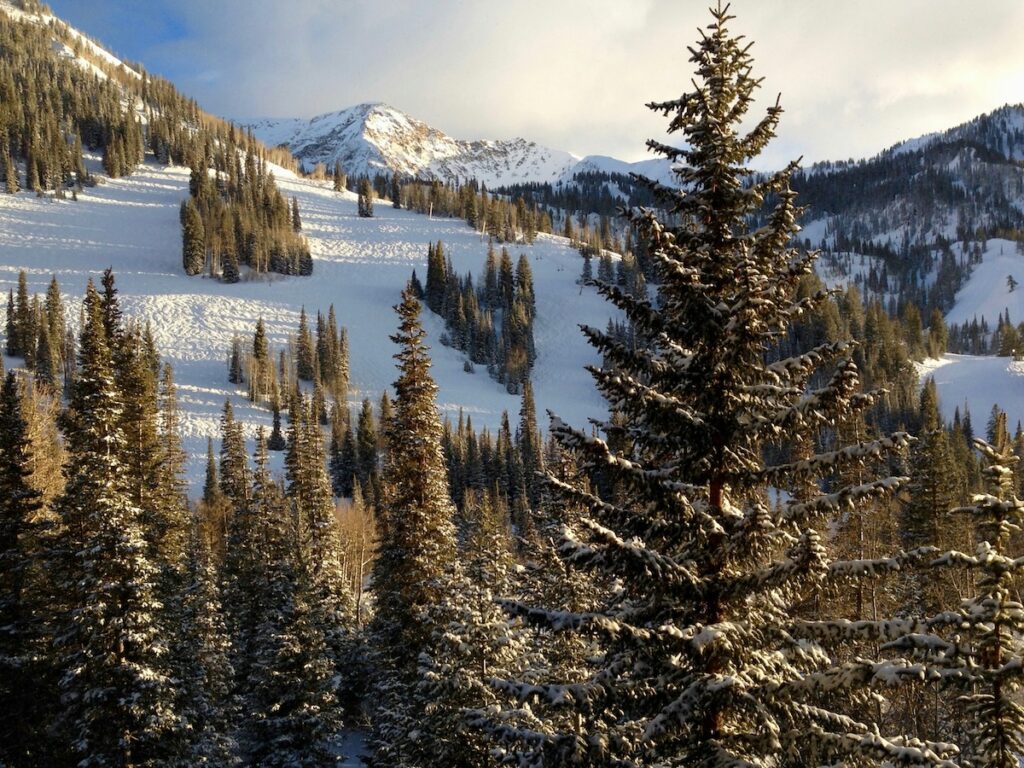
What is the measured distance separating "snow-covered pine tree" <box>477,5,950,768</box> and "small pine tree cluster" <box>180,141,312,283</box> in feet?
447

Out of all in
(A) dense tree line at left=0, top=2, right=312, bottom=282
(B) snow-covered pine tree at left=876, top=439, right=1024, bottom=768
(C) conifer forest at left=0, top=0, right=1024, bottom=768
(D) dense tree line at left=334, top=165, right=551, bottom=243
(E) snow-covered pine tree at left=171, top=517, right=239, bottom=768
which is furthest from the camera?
(D) dense tree line at left=334, top=165, right=551, bottom=243

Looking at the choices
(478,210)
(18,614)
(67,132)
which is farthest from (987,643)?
(67,132)

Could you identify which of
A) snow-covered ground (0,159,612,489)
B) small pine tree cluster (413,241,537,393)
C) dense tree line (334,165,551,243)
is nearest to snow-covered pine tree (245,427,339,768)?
snow-covered ground (0,159,612,489)

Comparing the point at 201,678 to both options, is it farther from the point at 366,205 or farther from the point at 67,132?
the point at 67,132

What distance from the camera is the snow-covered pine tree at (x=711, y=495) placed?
6.63 m

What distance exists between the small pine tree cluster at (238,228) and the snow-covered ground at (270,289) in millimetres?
4213

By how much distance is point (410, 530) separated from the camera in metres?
20.3

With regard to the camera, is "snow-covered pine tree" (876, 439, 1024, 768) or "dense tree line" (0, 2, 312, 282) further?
"dense tree line" (0, 2, 312, 282)

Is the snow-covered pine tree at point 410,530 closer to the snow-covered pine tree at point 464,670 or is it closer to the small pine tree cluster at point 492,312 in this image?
the snow-covered pine tree at point 464,670

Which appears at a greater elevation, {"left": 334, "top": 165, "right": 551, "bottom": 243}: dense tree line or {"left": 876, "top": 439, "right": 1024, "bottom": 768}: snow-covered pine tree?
{"left": 334, "top": 165, "right": 551, "bottom": 243}: dense tree line

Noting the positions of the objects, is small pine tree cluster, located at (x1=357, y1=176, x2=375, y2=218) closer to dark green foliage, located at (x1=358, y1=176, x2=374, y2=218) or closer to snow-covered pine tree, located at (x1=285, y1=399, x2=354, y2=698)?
dark green foliage, located at (x1=358, y1=176, x2=374, y2=218)

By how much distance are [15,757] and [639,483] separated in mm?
21459

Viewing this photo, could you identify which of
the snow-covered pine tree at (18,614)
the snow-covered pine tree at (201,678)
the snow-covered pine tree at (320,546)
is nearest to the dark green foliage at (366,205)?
the snow-covered pine tree at (320,546)

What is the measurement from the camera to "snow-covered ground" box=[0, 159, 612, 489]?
105 m
